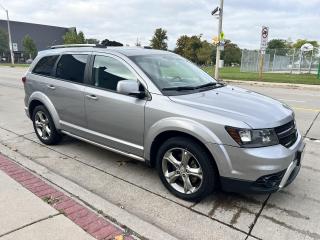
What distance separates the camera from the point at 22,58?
283 feet

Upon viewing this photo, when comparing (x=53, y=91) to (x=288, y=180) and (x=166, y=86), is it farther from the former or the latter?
(x=288, y=180)

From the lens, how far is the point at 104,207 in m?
3.62

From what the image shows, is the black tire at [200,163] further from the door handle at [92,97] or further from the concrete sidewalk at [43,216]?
the door handle at [92,97]

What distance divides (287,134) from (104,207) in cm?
214

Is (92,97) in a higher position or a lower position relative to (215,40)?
lower

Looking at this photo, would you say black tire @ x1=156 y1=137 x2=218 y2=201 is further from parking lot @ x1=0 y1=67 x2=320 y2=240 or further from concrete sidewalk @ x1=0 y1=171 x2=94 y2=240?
concrete sidewalk @ x1=0 y1=171 x2=94 y2=240

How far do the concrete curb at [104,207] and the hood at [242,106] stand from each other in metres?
1.35

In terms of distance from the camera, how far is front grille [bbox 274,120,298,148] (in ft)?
11.5

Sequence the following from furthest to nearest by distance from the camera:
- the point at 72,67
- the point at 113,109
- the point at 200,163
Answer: the point at 72,67 < the point at 113,109 < the point at 200,163

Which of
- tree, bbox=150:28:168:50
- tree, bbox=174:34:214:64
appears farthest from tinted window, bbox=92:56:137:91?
tree, bbox=174:34:214:64

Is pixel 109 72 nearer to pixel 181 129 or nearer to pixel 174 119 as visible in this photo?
pixel 174 119

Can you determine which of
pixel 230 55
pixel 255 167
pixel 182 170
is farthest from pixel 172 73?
pixel 230 55

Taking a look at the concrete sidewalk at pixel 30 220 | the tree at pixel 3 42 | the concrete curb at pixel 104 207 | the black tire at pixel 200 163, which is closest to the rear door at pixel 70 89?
the concrete curb at pixel 104 207

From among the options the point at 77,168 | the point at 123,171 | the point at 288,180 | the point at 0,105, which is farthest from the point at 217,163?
the point at 0,105
